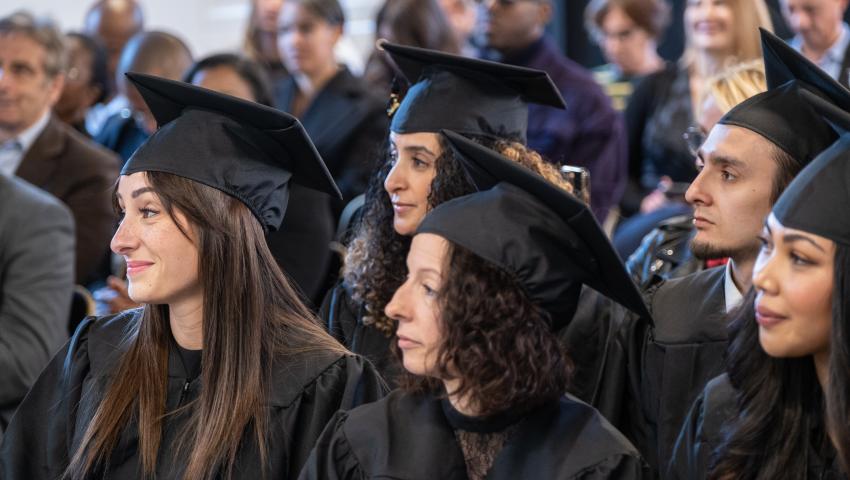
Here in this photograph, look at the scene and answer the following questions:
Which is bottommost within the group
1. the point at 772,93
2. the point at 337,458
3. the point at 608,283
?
the point at 337,458

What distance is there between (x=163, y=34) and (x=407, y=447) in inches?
157

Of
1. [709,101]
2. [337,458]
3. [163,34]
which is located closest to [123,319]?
[337,458]

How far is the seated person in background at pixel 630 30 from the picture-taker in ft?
22.4

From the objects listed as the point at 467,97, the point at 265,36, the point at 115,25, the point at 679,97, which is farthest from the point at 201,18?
the point at 467,97

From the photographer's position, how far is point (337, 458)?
2.68 metres

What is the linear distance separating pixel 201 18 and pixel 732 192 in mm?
9846

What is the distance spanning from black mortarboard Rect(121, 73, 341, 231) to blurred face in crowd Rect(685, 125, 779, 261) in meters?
0.93

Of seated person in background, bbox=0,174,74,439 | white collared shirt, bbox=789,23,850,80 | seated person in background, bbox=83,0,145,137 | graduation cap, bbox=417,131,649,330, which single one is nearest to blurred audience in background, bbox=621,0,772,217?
white collared shirt, bbox=789,23,850,80

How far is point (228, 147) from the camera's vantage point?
3.07 m

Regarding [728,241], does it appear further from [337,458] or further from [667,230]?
[337,458]

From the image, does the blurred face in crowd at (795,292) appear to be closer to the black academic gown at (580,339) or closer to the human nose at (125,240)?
the black academic gown at (580,339)

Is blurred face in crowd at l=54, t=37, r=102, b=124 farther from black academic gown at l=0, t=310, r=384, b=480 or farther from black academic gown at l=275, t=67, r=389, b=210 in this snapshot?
black academic gown at l=0, t=310, r=384, b=480

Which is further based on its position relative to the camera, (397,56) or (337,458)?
(397,56)

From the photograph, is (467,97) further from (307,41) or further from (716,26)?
(307,41)
